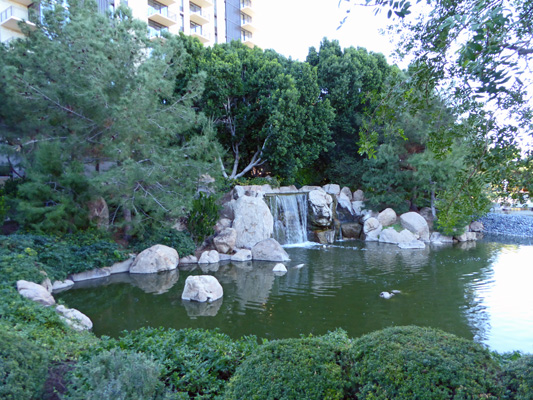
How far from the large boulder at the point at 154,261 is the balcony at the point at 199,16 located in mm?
22386

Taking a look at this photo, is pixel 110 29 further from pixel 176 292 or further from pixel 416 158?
pixel 416 158

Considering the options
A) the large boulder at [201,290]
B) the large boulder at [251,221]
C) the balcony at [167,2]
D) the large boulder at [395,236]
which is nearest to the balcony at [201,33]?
the balcony at [167,2]

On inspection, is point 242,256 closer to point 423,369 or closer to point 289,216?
point 289,216

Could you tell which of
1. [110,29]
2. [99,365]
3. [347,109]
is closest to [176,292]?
[99,365]

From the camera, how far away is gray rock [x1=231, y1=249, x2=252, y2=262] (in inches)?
529

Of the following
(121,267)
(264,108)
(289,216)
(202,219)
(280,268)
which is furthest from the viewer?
(264,108)

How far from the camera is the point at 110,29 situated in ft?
37.7

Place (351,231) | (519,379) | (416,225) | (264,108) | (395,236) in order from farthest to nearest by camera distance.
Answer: (351,231) < (264,108) < (416,225) < (395,236) < (519,379)

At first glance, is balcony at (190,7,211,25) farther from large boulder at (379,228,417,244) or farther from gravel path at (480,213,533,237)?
gravel path at (480,213,533,237)

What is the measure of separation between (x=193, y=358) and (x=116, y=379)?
848 millimetres

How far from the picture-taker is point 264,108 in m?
18.1

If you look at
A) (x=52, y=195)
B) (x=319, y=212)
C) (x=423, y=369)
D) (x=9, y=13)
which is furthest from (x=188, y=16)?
(x=423, y=369)

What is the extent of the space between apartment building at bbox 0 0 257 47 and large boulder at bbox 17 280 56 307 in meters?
15.4

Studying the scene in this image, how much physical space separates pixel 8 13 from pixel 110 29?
1205 centimetres
